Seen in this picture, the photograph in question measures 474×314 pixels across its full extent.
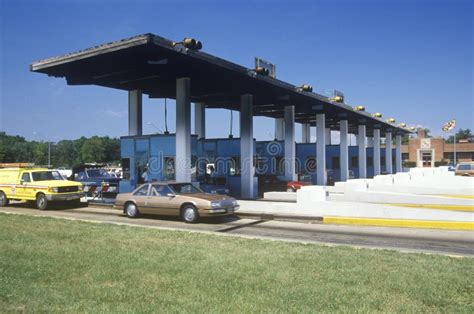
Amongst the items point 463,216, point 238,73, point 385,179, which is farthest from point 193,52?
point 385,179

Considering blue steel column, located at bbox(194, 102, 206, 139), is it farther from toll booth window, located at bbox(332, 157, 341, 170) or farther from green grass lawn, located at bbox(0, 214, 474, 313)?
green grass lawn, located at bbox(0, 214, 474, 313)

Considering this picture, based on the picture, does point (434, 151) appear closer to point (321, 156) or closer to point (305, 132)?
point (305, 132)

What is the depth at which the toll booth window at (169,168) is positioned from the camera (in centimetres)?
2203

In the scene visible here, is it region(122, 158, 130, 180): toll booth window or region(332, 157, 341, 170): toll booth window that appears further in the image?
region(332, 157, 341, 170): toll booth window

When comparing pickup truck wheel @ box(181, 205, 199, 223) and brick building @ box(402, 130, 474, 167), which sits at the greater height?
brick building @ box(402, 130, 474, 167)

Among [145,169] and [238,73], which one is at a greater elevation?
[238,73]

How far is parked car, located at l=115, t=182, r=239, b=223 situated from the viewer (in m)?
15.3

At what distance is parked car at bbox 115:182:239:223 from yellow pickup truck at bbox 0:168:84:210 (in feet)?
13.3

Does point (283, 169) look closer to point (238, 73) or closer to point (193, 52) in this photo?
point (238, 73)

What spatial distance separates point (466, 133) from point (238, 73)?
191068mm

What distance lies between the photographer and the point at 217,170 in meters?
29.6

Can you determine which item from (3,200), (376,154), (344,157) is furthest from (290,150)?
(376,154)

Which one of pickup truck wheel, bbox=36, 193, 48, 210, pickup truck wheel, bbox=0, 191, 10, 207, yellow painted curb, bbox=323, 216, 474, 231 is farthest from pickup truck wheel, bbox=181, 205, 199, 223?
pickup truck wheel, bbox=0, 191, 10, 207

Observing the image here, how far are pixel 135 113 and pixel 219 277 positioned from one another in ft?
64.7
